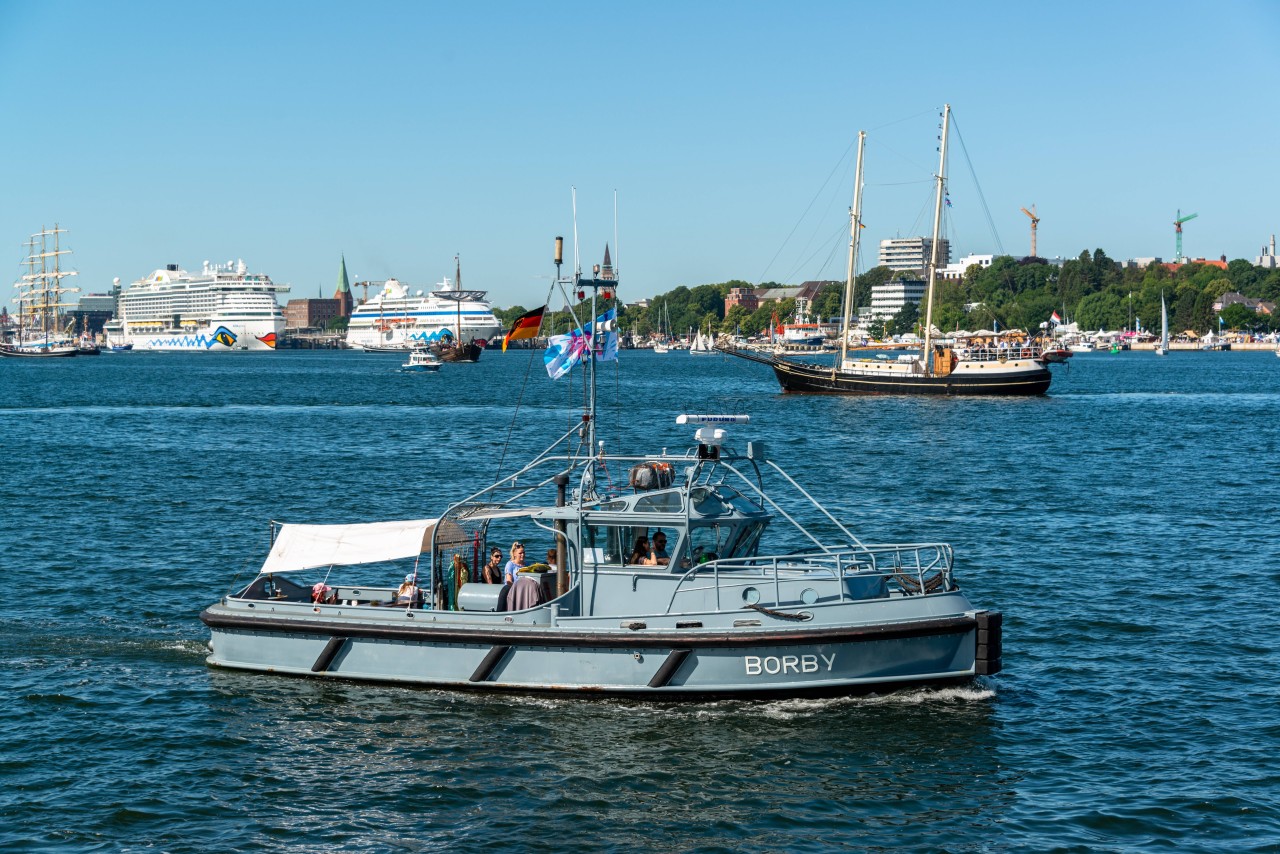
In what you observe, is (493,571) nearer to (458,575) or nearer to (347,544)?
(458,575)

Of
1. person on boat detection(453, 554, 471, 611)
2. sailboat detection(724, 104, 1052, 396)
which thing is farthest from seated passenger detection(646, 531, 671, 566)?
sailboat detection(724, 104, 1052, 396)

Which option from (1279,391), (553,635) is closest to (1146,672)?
(553,635)

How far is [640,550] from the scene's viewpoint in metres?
20.2

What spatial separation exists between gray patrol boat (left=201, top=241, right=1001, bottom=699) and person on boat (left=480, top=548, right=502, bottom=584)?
36 cm

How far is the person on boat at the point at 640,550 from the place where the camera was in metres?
20.2

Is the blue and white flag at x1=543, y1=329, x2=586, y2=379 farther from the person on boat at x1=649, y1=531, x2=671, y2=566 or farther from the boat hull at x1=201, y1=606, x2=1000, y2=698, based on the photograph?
the boat hull at x1=201, y1=606, x2=1000, y2=698

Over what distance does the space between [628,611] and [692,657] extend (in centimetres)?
134

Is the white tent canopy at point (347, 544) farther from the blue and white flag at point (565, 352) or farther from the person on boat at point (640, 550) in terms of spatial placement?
the blue and white flag at point (565, 352)

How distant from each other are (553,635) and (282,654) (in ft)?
15.6

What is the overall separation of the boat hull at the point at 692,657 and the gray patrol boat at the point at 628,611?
27mm

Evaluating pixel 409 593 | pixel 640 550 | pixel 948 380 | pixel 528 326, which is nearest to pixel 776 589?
pixel 640 550

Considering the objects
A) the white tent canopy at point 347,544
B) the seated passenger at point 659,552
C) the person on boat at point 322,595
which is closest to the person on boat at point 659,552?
the seated passenger at point 659,552

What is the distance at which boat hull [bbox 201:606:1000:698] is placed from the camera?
18938 mm

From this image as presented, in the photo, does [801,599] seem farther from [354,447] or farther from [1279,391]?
[1279,391]
